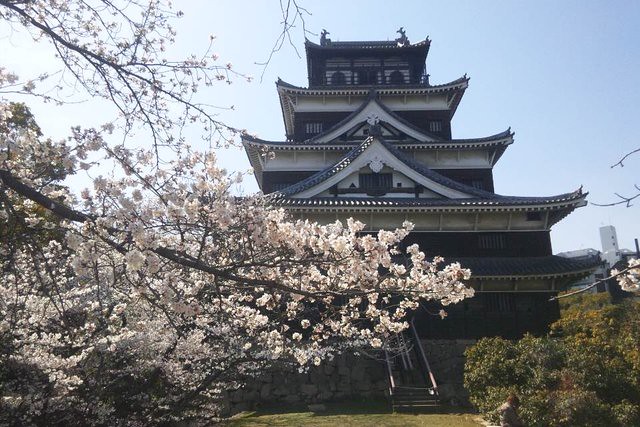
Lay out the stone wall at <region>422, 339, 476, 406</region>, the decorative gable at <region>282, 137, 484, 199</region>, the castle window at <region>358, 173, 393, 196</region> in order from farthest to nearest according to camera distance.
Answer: the castle window at <region>358, 173, 393, 196</region>
the decorative gable at <region>282, 137, 484, 199</region>
the stone wall at <region>422, 339, 476, 406</region>

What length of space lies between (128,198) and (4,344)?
4.10 metres

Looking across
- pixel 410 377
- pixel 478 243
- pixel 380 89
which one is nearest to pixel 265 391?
pixel 410 377

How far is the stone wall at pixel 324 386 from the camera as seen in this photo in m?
13.8

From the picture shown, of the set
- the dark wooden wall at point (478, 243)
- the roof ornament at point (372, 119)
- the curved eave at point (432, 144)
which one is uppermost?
the roof ornament at point (372, 119)

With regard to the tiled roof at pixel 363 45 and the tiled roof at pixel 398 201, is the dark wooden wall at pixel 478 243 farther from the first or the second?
the tiled roof at pixel 363 45

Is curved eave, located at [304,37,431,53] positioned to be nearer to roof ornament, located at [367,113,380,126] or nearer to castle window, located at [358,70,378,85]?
castle window, located at [358,70,378,85]

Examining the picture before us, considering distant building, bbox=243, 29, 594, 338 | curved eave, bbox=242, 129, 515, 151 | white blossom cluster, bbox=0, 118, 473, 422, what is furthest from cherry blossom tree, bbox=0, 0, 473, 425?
curved eave, bbox=242, 129, 515, 151

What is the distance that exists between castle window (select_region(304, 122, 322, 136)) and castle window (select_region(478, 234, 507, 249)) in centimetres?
936

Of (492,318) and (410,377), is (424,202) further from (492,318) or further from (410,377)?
(410,377)

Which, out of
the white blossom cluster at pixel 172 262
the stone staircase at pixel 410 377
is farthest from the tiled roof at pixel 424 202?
the white blossom cluster at pixel 172 262

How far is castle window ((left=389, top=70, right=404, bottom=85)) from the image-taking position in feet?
78.5

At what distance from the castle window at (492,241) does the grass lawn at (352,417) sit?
19.3 ft

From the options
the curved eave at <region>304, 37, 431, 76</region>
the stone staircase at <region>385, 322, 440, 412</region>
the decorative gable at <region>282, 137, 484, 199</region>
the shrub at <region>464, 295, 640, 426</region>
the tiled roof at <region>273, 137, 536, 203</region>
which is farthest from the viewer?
the curved eave at <region>304, 37, 431, 76</region>

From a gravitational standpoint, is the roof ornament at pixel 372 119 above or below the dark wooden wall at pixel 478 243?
above
